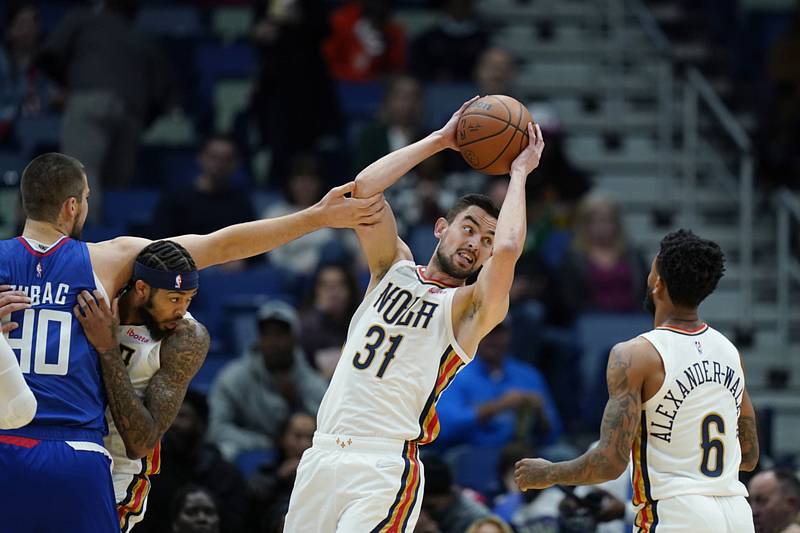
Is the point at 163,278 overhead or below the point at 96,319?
overhead

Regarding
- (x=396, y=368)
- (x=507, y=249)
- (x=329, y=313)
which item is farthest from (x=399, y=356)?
(x=329, y=313)

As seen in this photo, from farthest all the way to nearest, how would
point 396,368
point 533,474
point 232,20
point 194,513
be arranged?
1. point 232,20
2. point 194,513
3. point 396,368
4. point 533,474

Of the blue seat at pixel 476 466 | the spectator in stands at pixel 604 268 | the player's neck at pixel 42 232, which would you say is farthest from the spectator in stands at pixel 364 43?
the player's neck at pixel 42 232

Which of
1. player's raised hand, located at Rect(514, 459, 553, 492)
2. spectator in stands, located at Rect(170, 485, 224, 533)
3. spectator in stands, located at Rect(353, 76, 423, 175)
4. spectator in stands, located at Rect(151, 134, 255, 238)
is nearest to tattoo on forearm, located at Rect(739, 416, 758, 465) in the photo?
player's raised hand, located at Rect(514, 459, 553, 492)

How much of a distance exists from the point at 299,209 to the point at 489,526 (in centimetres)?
459

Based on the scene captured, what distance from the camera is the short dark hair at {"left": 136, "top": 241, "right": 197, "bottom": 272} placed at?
20.2 ft

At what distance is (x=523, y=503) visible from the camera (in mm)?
9664

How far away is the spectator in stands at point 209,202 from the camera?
11.7 meters

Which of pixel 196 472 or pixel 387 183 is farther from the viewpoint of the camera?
pixel 196 472

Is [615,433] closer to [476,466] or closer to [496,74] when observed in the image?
[476,466]

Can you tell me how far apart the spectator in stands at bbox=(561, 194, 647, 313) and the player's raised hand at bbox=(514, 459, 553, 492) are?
241 inches

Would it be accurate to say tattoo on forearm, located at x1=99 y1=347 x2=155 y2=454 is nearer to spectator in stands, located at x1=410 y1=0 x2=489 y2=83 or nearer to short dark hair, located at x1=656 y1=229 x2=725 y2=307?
short dark hair, located at x1=656 y1=229 x2=725 y2=307

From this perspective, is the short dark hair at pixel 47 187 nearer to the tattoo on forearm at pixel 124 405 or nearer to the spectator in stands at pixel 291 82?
the tattoo on forearm at pixel 124 405

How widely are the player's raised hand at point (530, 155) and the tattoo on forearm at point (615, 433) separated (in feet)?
3.76
